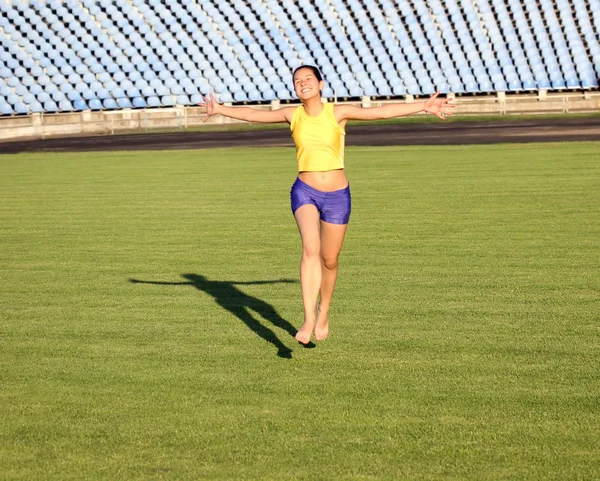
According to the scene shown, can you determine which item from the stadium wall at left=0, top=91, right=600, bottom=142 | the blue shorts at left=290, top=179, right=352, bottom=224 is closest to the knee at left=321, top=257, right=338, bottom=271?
the blue shorts at left=290, top=179, right=352, bottom=224

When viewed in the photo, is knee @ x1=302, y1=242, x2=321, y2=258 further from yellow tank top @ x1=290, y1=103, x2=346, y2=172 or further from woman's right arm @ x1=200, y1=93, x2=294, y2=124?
woman's right arm @ x1=200, y1=93, x2=294, y2=124

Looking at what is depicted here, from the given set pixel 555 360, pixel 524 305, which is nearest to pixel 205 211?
pixel 524 305

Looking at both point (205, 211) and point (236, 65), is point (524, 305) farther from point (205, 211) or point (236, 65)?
point (236, 65)

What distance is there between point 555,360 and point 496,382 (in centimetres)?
76

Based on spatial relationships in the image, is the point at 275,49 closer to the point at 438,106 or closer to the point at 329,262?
the point at 329,262

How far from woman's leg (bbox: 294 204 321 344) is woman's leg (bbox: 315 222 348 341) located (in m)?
0.09

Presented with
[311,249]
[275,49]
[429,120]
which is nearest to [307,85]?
[311,249]

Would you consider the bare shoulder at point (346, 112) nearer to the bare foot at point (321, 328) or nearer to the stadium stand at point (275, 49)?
the bare foot at point (321, 328)

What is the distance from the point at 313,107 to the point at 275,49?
47.5 metres

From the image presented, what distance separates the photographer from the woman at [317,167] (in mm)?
7820

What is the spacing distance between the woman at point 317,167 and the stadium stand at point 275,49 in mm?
43298

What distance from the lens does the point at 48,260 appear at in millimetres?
13258

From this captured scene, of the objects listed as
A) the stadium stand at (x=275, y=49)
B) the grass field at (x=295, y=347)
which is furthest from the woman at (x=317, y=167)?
the stadium stand at (x=275, y=49)

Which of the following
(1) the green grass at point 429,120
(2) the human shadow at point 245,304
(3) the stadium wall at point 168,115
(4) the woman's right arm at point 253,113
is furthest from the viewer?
(3) the stadium wall at point 168,115
